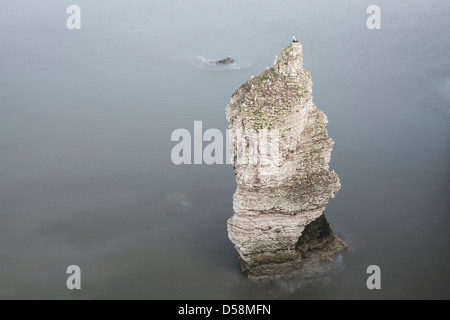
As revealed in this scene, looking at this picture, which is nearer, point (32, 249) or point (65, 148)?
point (32, 249)

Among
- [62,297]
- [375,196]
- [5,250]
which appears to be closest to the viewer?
[62,297]

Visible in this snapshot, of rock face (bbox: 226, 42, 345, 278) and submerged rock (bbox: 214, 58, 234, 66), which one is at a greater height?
submerged rock (bbox: 214, 58, 234, 66)

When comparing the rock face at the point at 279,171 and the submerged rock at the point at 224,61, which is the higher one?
the submerged rock at the point at 224,61

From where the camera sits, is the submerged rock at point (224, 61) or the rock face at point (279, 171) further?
the submerged rock at point (224, 61)

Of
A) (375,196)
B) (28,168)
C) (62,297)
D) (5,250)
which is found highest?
(28,168)

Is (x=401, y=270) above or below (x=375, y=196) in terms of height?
below

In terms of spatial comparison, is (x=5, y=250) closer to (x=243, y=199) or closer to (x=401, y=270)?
(x=243, y=199)

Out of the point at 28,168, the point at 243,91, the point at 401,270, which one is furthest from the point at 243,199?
the point at 28,168

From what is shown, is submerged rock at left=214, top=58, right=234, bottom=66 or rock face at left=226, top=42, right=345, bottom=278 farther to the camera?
submerged rock at left=214, top=58, right=234, bottom=66

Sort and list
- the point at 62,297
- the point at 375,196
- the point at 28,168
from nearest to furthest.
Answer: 1. the point at 62,297
2. the point at 375,196
3. the point at 28,168
